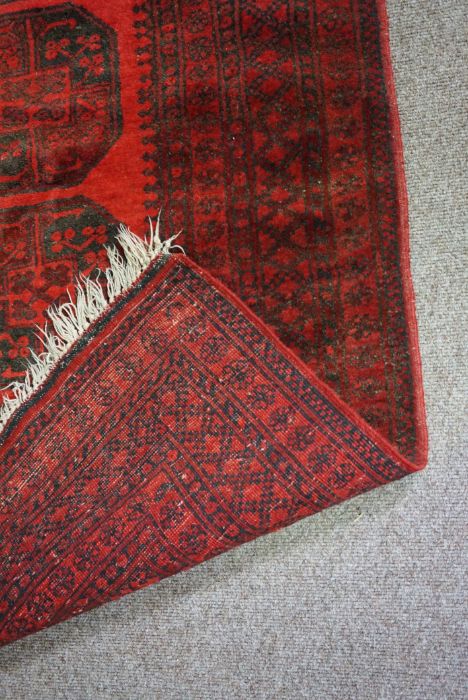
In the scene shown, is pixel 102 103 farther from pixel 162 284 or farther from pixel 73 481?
pixel 73 481

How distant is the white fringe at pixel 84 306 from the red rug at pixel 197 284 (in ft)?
0.08

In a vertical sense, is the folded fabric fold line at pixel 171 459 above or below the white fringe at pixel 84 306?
below

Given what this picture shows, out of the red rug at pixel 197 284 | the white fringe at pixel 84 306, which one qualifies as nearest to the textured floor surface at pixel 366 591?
the red rug at pixel 197 284

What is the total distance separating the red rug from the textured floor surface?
6 centimetres

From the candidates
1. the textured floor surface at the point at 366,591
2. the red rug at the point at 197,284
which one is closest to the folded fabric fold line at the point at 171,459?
the red rug at the point at 197,284

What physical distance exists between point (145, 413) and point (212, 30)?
0.74 metres

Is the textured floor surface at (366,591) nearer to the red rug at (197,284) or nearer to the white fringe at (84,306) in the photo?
the red rug at (197,284)

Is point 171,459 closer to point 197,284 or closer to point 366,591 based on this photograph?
point 197,284

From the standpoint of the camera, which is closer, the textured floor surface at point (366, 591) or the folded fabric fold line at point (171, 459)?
the folded fabric fold line at point (171, 459)

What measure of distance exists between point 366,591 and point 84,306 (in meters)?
0.70

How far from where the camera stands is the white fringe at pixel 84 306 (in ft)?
3.94

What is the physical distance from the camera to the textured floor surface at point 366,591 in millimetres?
1153

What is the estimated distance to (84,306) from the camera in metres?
1.22

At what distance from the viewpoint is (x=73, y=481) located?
Answer: 110 cm
